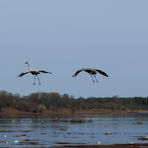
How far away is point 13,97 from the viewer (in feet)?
595

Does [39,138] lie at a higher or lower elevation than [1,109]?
lower

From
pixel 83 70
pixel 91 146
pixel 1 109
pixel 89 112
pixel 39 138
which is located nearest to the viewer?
pixel 83 70

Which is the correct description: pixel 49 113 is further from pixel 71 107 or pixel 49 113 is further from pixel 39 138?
pixel 39 138

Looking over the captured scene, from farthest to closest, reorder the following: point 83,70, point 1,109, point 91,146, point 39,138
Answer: point 1,109, point 39,138, point 91,146, point 83,70

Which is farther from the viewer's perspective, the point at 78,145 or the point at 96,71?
the point at 78,145

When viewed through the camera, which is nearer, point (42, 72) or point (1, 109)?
point (42, 72)

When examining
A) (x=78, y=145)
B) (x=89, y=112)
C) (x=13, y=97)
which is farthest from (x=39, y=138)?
(x=89, y=112)

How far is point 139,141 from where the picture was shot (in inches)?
2292

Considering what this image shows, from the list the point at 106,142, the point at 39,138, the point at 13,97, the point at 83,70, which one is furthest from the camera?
the point at 13,97

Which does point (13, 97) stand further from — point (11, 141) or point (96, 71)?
point (96, 71)

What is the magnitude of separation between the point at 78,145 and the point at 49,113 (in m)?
124

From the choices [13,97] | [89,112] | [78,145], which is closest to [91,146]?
[78,145]

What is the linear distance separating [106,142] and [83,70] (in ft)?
99.6

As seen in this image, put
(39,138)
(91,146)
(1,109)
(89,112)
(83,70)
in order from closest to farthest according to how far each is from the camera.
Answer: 1. (83,70)
2. (91,146)
3. (39,138)
4. (1,109)
5. (89,112)
